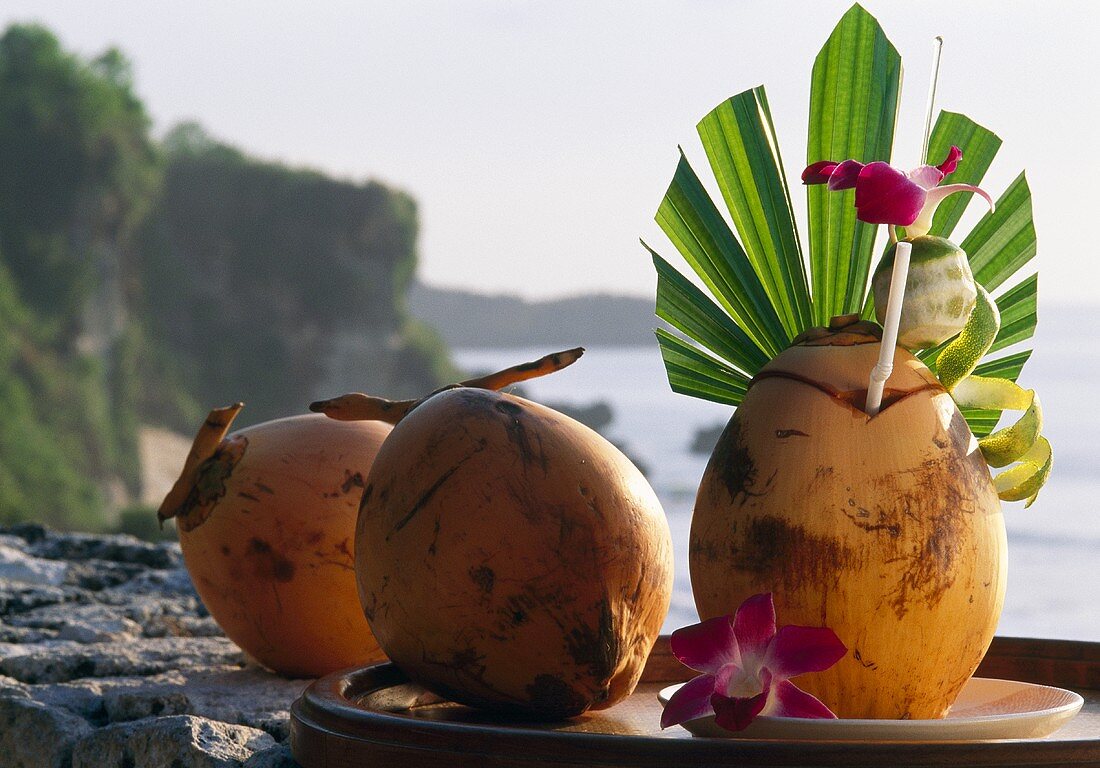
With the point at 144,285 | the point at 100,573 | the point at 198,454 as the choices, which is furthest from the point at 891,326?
the point at 144,285

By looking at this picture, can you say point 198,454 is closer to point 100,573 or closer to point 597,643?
point 597,643

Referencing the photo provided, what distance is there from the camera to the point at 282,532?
1413 mm

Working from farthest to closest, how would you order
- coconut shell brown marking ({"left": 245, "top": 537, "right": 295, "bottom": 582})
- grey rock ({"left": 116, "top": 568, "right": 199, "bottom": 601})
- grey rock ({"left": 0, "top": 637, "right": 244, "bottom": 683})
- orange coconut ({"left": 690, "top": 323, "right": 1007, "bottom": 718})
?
grey rock ({"left": 116, "top": 568, "right": 199, "bottom": 601}) → grey rock ({"left": 0, "top": 637, "right": 244, "bottom": 683}) → coconut shell brown marking ({"left": 245, "top": 537, "right": 295, "bottom": 582}) → orange coconut ({"left": 690, "top": 323, "right": 1007, "bottom": 718})

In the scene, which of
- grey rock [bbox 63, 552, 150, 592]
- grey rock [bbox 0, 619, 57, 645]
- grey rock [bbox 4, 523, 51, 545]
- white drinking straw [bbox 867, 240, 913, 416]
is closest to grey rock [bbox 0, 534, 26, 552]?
grey rock [bbox 4, 523, 51, 545]

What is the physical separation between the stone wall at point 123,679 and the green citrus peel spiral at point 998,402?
64 centimetres

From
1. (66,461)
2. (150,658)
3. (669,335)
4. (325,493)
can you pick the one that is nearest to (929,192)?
(669,335)

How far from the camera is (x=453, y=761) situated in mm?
860

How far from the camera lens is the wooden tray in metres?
0.80

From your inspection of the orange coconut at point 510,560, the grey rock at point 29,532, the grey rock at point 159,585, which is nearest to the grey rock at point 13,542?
the grey rock at point 29,532

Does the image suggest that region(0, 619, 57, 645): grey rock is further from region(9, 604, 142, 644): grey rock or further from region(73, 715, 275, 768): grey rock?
region(73, 715, 275, 768): grey rock

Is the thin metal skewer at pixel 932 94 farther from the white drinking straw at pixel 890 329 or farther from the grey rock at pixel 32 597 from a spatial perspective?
the grey rock at pixel 32 597

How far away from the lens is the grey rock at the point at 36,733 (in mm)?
1298

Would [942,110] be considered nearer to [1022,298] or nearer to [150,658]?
[1022,298]

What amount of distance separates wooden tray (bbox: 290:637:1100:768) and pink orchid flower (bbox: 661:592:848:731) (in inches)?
2.4
